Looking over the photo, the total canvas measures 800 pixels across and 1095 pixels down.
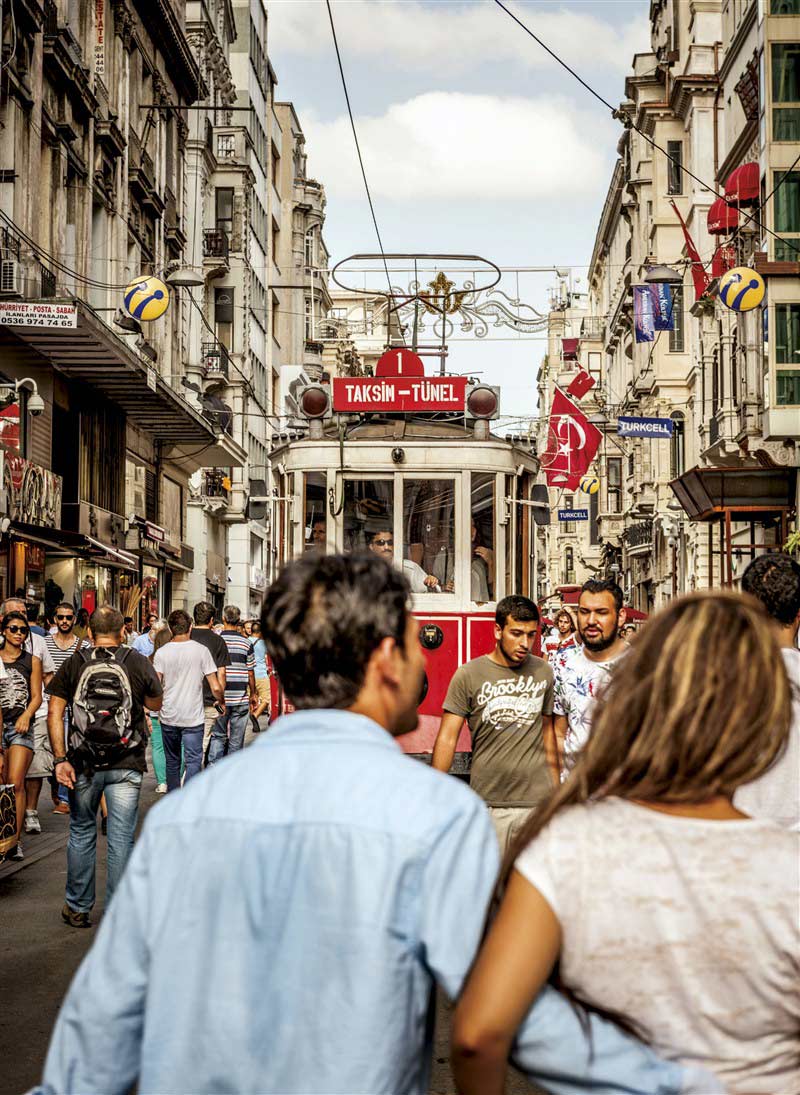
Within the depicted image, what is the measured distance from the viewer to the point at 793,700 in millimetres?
2648

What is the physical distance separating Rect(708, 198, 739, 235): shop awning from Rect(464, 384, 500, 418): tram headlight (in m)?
22.9

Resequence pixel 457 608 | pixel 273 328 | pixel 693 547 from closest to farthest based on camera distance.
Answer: pixel 457 608 → pixel 693 547 → pixel 273 328

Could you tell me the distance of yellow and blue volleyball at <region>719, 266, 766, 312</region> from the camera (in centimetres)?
2630

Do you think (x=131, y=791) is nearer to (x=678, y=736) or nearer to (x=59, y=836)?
(x=59, y=836)

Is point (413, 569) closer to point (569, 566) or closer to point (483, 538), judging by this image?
point (483, 538)

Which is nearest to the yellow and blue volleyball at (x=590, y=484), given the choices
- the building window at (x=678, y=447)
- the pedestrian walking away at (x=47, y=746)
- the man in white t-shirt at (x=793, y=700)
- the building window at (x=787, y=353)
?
the building window at (x=678, y=447)

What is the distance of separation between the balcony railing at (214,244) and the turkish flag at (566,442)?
67.5 ft

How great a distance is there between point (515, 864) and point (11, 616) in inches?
349

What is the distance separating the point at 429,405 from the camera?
46.5 ft

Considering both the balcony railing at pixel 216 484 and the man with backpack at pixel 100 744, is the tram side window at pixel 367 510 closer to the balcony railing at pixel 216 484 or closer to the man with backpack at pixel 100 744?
the man with backpack at pixel 100 744

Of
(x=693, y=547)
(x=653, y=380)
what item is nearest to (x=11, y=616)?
(x=693, y=547)

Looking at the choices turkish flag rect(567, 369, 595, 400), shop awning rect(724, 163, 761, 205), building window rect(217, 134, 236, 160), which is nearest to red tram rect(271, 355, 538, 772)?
shop awning rect(724, 163, 761, 205)

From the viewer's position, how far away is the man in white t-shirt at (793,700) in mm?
4023

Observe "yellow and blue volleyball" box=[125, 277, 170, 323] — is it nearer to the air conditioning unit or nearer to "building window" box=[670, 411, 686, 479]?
the air conditioning unit
